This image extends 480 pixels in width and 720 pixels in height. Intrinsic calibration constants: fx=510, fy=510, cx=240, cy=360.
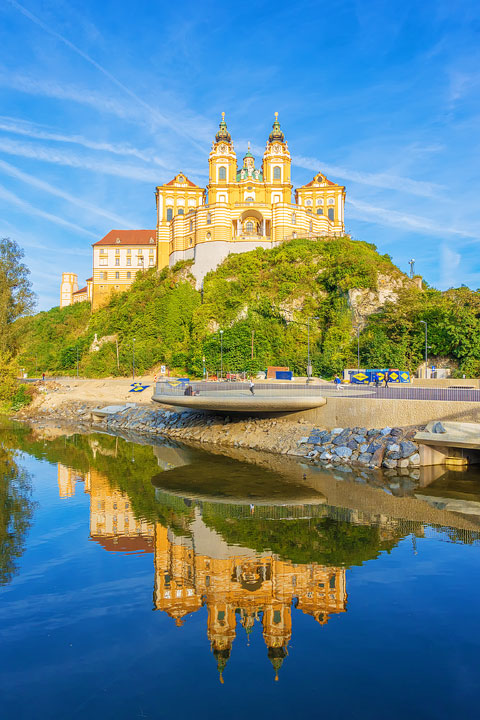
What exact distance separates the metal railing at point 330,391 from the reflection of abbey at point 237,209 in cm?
3676

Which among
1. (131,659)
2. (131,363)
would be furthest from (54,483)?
A: (131,363)

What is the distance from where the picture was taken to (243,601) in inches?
418

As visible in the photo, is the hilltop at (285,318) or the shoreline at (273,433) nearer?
the shoreline at (273,433)

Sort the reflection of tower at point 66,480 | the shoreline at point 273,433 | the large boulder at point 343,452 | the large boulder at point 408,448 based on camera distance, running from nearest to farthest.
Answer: the reflection of tower at point 66,480 → the large boulder at point 408,448 → the shoreline at point 273,433 → the large boulder at point 343,452

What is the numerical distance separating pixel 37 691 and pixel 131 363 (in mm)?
53875

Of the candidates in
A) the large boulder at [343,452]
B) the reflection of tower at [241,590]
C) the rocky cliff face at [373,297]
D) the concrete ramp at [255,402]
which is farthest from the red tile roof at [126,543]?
the rocky cliff face at [373,297]

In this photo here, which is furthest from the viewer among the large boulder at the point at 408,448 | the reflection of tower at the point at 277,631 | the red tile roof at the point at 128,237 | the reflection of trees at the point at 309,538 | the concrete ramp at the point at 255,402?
the red tile roof at the point at 128,237

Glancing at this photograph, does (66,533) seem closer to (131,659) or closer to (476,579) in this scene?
(131,659)

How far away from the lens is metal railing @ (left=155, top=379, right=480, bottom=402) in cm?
2269

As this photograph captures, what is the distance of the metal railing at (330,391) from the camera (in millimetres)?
22688

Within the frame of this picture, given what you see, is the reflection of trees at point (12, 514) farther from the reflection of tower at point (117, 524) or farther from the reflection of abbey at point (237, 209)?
the reflection of abbey at point (237, 209)

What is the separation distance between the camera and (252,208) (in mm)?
65188

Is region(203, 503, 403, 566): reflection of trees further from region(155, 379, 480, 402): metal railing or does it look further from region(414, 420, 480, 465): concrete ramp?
region(155, 379, 480, 402): metal railing

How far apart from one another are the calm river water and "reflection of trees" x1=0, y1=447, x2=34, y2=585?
81mm
